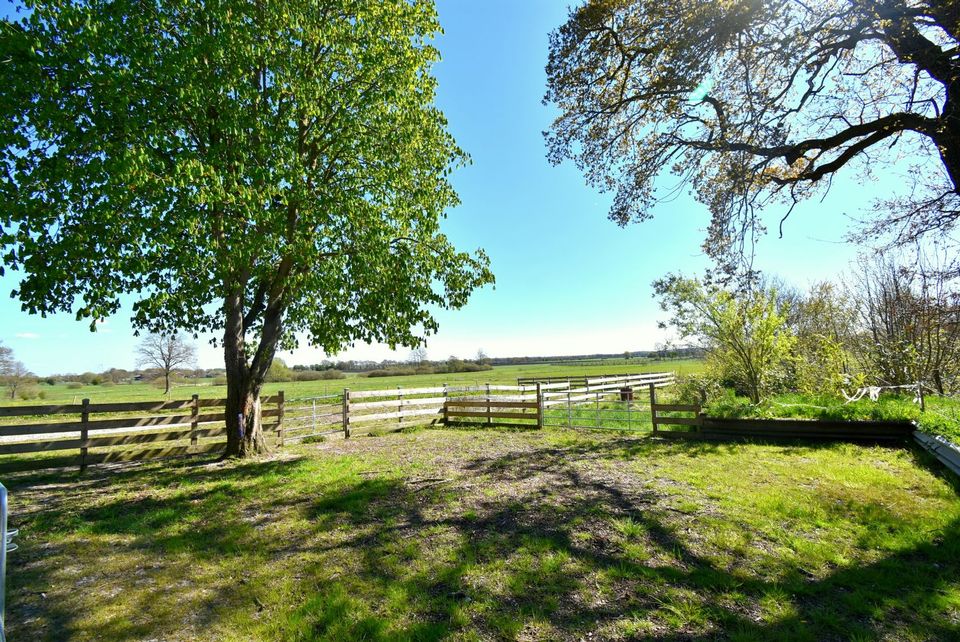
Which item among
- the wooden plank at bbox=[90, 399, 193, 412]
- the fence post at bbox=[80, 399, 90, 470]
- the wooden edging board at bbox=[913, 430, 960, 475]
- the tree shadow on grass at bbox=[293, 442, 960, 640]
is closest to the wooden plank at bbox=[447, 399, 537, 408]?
the wooden plank at bbox=[90, 399, 193, 412]

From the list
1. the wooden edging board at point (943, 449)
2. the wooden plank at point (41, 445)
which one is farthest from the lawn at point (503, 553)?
the wooden plank at point (41, 445)

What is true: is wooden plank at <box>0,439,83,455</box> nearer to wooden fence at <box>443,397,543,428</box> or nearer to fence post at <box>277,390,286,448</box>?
fence post at <box>277,390,286,448</box>

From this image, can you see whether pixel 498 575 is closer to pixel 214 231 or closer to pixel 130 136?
pixel 214 231

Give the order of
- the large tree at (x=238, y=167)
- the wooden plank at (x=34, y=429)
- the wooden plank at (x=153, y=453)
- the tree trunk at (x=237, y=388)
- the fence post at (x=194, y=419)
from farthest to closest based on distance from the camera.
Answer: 1. the fence post at (x=194, y=419)
2. the wooden plank at (x=153, y=453)
3. the tree trunk at (x=237, y=388)
4. the wooden plank at (x=34, y=429)
5. the large tree at (x=238, y=167)

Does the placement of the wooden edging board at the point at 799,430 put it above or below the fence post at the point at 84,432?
below

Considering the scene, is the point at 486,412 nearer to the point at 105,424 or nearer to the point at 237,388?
the point at 237,388

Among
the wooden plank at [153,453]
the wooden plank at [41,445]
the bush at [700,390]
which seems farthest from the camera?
the bush at [700,390]

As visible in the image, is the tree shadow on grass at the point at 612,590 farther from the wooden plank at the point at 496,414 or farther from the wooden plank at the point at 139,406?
the wooden plank at the point at 496,414

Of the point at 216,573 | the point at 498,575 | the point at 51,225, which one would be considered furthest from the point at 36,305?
the point at 498,575

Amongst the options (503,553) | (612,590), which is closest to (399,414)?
(503,553)

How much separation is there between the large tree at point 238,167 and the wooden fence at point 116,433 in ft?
6.01

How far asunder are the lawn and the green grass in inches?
35.9

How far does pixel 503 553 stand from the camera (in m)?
4.80

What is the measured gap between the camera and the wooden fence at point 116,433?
352 inches
